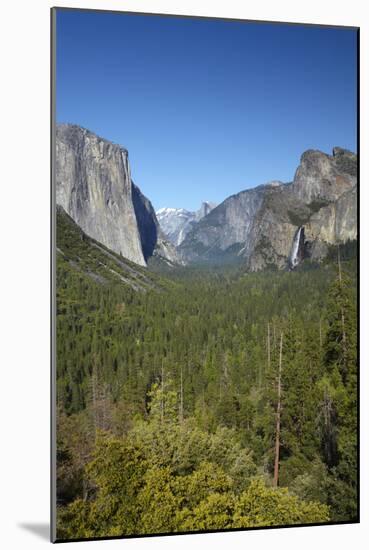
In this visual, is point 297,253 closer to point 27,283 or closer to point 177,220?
point 177,220

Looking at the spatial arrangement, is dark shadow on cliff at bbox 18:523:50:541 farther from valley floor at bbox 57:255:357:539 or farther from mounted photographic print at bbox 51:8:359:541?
mounted photographic print at bbox 51:8:359:541

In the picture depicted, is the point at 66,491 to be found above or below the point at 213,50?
below

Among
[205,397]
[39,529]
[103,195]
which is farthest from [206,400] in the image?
[103,195]

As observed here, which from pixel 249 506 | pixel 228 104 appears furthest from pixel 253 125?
pixel 249 506

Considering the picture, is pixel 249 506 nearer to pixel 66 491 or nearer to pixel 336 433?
pixel 336 433

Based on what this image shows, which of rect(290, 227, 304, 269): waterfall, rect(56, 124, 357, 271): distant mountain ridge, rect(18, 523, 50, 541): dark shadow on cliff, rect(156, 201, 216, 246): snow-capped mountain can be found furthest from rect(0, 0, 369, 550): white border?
rect(290, 227, 304, 269): waterfall
